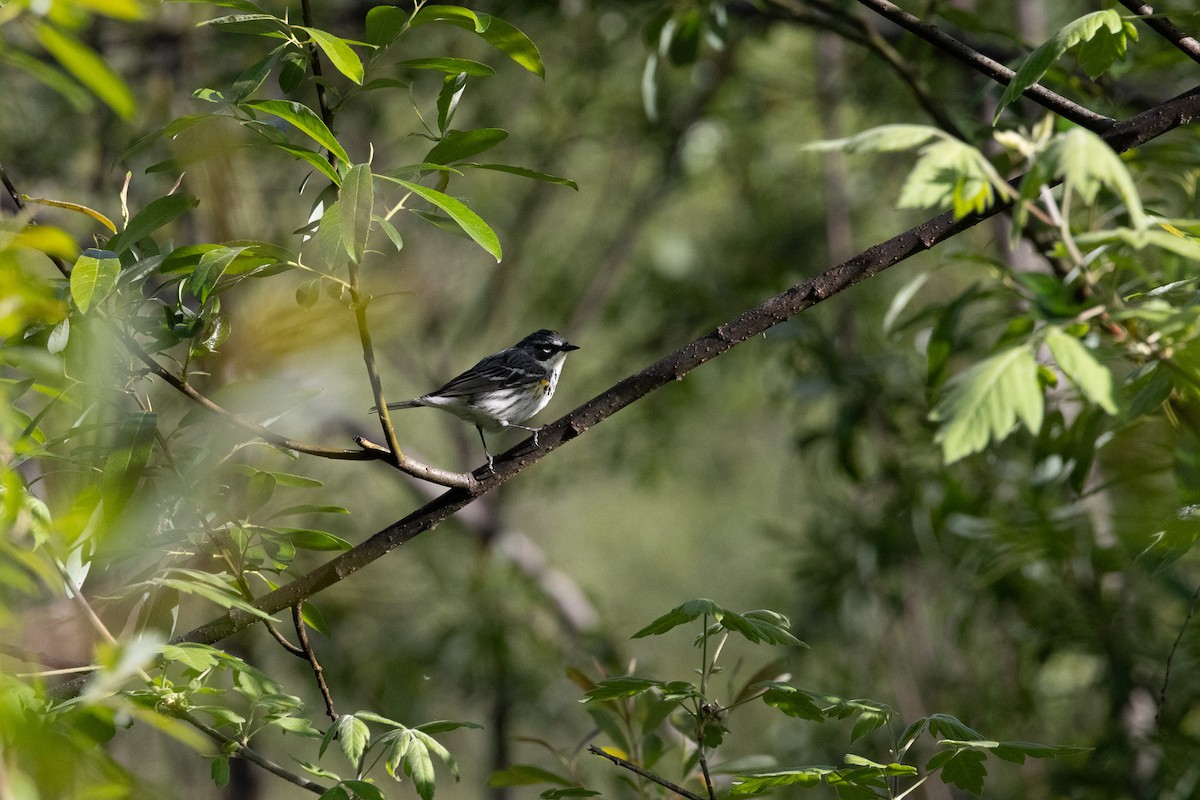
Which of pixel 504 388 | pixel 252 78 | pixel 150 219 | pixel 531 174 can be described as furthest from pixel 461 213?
pixel 504 388

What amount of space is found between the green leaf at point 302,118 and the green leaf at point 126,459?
1.59 feet

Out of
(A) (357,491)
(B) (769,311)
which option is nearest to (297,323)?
(B) (769,311)

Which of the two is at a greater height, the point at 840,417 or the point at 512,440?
the point at 840,417

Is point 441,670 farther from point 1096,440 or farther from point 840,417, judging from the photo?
point 1096,440

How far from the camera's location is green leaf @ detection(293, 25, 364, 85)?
1436mm

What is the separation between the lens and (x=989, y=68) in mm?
2021

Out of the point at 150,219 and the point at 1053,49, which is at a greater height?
the point at 1053,49

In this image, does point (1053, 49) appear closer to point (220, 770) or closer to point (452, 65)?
point (452, 65)

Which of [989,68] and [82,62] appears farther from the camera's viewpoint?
[989,68]

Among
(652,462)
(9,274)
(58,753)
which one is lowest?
(652,462)

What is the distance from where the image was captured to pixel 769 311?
6.18 ft

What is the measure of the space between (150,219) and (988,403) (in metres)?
1.24

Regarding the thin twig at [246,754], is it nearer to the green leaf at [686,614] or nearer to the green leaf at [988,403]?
the green leaf at [686,614]

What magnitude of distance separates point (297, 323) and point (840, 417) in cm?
290
